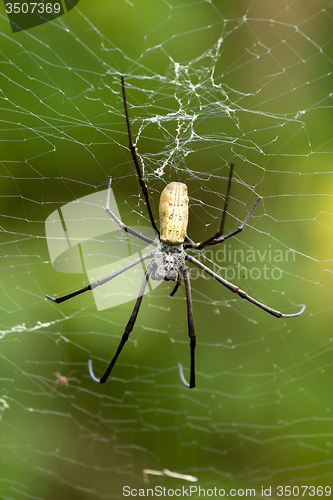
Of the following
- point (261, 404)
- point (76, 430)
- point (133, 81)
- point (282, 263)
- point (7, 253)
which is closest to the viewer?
point (133, 81)

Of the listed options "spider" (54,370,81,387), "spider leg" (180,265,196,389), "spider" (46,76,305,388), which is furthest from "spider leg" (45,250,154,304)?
"spider" (54,370,81,387)


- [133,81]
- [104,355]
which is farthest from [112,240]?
[133,81]

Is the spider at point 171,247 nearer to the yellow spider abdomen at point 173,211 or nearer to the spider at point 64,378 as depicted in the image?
the yellow spider abdomen at point 173,211

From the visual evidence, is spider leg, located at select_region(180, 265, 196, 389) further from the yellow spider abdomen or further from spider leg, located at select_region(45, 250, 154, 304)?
the yellow spider abdomen

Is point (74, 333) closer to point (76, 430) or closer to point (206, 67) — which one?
point (76, 430)

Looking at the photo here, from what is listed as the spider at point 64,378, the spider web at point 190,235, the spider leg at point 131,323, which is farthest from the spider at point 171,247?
the spider at point 64,378
